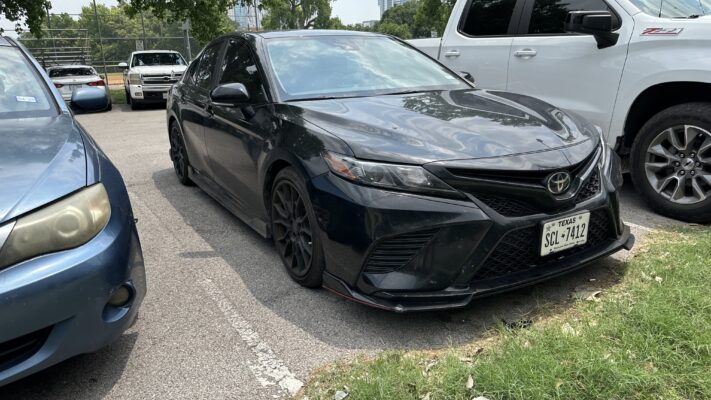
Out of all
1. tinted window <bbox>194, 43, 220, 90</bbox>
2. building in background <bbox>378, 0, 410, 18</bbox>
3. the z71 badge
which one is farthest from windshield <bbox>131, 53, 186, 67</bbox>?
building in background <bbox>378, 0, 410, 18</bbox>

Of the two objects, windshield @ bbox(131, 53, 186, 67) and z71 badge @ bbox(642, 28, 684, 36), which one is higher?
z71 badge @ bbox(642, 28, 684, 36)

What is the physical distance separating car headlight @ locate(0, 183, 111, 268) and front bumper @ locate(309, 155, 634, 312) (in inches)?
41.8

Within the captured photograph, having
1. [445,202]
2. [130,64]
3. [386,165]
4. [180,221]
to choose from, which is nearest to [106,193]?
[386,165]

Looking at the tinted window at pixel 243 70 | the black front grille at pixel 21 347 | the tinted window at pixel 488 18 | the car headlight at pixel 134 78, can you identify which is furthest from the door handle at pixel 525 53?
the car headlight at pixel 134 78

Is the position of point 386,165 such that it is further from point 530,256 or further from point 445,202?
point 530,256

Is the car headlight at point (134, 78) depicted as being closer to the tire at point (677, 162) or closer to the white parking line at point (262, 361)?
the white parking line at point (262, 361)

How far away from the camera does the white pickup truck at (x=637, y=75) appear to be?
3.88m

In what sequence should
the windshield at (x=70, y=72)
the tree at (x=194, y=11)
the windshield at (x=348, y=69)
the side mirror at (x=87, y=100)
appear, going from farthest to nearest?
the tree at (x=194, y=11)
the windshield at (x=70, y=72)
the side mirror at (x=87, y=100)
the windshield at (x=348, y=69)

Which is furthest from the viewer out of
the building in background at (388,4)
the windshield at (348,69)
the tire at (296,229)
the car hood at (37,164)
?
the building in background at (388,4)

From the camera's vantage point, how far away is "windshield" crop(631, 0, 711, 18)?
4.20 m

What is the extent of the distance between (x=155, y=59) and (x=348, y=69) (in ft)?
47.2

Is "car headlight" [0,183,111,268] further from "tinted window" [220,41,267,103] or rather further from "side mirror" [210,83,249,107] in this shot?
→ "tinted window" [220,41,267,103]

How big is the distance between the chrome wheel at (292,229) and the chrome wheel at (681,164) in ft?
9.15

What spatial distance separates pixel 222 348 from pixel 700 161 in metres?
3.47
